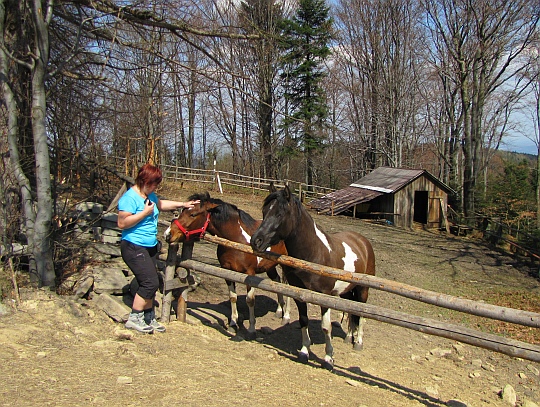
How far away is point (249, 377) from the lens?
3.94 meters

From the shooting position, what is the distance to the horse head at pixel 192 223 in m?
5.36

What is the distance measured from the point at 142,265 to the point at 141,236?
0.31 m

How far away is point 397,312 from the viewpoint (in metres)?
3.99

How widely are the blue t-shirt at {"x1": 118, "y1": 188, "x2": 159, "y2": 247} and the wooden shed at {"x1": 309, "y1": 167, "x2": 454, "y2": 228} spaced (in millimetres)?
18281

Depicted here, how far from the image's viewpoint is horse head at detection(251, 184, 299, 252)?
4.40 meters

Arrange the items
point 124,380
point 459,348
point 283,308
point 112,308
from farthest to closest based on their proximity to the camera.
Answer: point 283,308
point 459,348
point 112,308
point 124,380

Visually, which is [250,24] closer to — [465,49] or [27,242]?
[27,242]

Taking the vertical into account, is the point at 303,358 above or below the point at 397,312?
below

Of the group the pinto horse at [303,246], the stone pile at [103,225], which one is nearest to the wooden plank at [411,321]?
the pinto horse at [303,246]

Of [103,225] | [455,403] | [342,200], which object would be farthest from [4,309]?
[342,200]

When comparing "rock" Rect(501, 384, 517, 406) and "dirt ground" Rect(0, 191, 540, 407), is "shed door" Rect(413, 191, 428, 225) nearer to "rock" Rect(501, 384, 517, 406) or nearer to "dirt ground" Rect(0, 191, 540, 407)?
"dirt ground" Rect(0, 191, 540, 407)

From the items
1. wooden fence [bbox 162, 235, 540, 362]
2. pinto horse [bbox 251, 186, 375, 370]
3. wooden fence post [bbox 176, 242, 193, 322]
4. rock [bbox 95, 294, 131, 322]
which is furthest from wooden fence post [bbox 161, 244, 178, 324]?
pinto horse [bbox 251, 186, 375, 370]

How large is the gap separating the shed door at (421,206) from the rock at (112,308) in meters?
22.3

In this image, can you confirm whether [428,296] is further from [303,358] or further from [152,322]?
[152,322]
